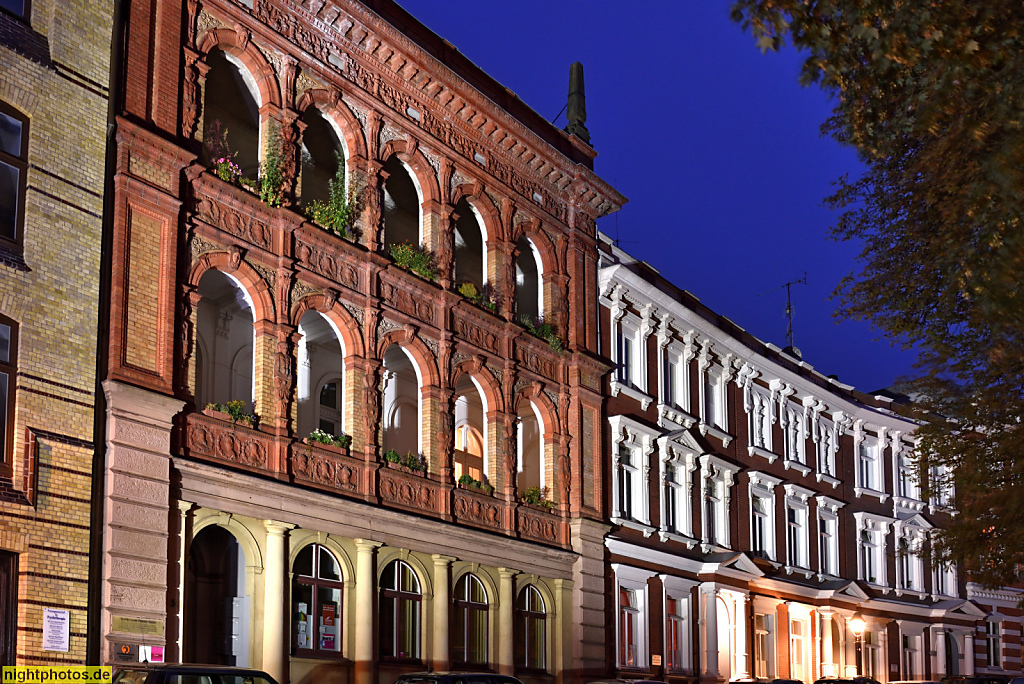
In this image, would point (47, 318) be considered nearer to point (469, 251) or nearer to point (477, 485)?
point (477, 485)

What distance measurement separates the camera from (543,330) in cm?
3262

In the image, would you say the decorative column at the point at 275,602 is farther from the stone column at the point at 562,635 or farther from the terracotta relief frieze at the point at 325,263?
the stone column at the point at 562,635

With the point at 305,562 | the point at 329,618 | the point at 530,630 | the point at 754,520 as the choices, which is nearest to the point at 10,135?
the point at 305,562

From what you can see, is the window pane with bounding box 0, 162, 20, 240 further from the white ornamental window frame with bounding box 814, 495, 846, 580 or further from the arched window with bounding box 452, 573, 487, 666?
the white ornamental window frame with bounding box 814, 495, 846, 580

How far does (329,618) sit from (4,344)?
30.0 ft

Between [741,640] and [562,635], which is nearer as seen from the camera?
[562,635]

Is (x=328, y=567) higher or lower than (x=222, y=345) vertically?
lower

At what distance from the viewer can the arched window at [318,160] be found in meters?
29.8

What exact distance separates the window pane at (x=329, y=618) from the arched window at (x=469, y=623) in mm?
3580

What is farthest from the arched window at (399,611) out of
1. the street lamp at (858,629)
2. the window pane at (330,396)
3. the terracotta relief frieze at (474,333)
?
the street lamp at (858,629)

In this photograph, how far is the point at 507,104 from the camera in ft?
107

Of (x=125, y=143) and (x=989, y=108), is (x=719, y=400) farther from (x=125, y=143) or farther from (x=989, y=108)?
(x=989, y=108)

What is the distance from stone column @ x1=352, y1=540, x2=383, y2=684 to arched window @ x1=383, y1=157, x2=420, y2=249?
9139 millimetres

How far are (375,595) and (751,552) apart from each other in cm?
2046
